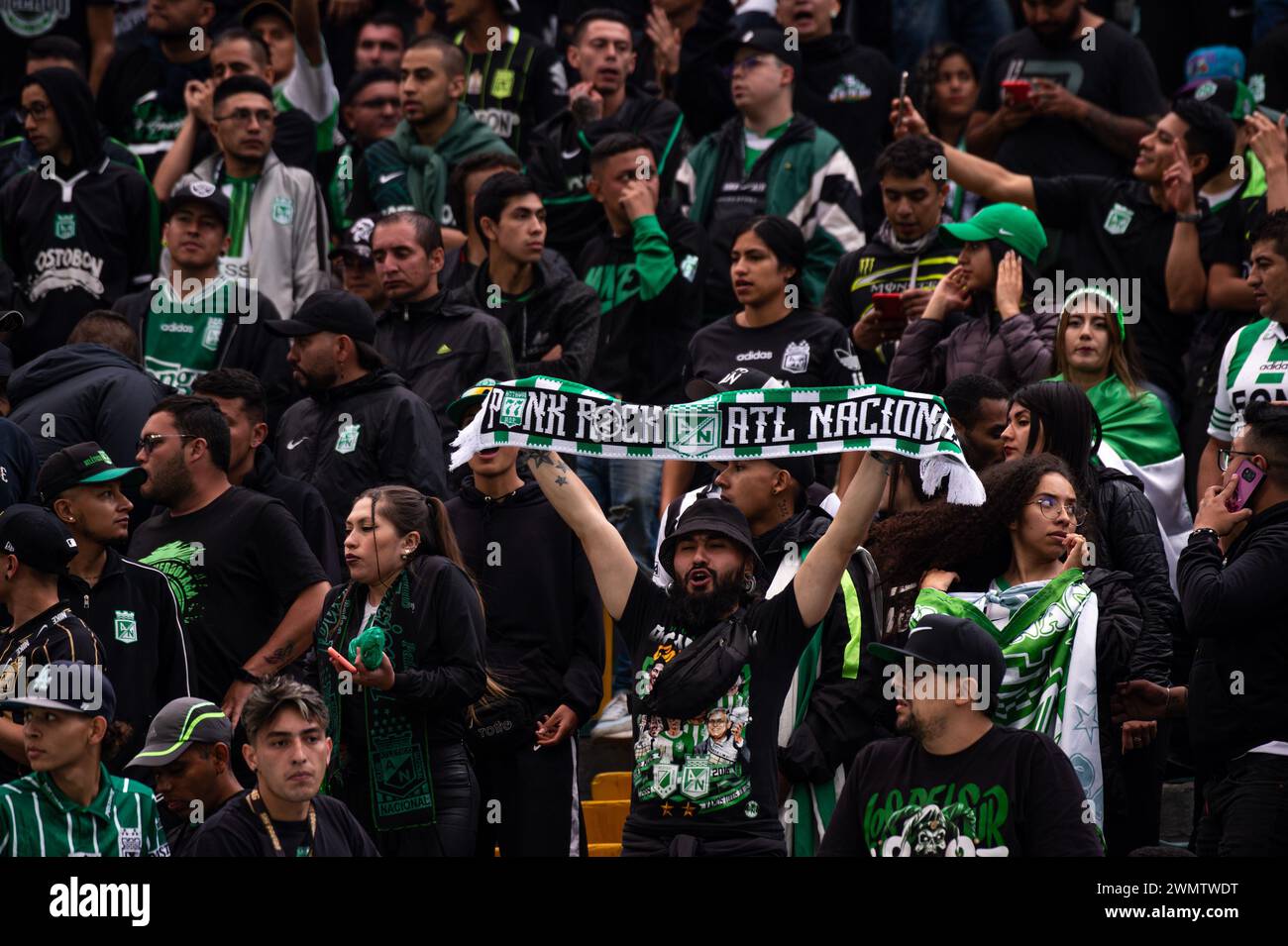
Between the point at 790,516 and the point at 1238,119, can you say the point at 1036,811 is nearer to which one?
the point at 790,516

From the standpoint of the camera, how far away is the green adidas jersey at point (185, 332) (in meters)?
10.5

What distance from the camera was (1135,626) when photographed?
281 inches

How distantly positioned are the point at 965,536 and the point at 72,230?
20.4 feet

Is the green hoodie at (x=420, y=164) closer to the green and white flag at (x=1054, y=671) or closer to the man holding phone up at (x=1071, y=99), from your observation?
the man holding phone up at (x=1071, y=99)

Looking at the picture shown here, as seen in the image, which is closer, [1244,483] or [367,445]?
[1244,483]

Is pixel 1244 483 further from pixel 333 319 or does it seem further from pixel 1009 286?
pixel 333 319

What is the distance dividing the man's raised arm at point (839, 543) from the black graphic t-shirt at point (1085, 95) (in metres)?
5.39

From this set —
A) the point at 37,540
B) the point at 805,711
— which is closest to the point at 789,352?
the point at 805,711

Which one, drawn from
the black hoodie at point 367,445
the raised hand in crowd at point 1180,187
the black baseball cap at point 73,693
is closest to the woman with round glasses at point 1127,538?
the raised hand in crowd at point 1180,187

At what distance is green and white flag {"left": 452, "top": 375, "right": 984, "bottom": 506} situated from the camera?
22.4 ft

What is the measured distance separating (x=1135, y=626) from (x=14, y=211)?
7.32m

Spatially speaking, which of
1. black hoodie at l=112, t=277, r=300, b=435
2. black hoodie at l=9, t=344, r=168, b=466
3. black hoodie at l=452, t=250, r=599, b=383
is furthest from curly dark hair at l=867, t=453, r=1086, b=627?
black hoodie at l=112, t=277, r=300, b=435

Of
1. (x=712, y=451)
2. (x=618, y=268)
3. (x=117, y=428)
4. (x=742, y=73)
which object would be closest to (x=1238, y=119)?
(x=742, y=73)

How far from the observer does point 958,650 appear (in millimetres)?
6180
